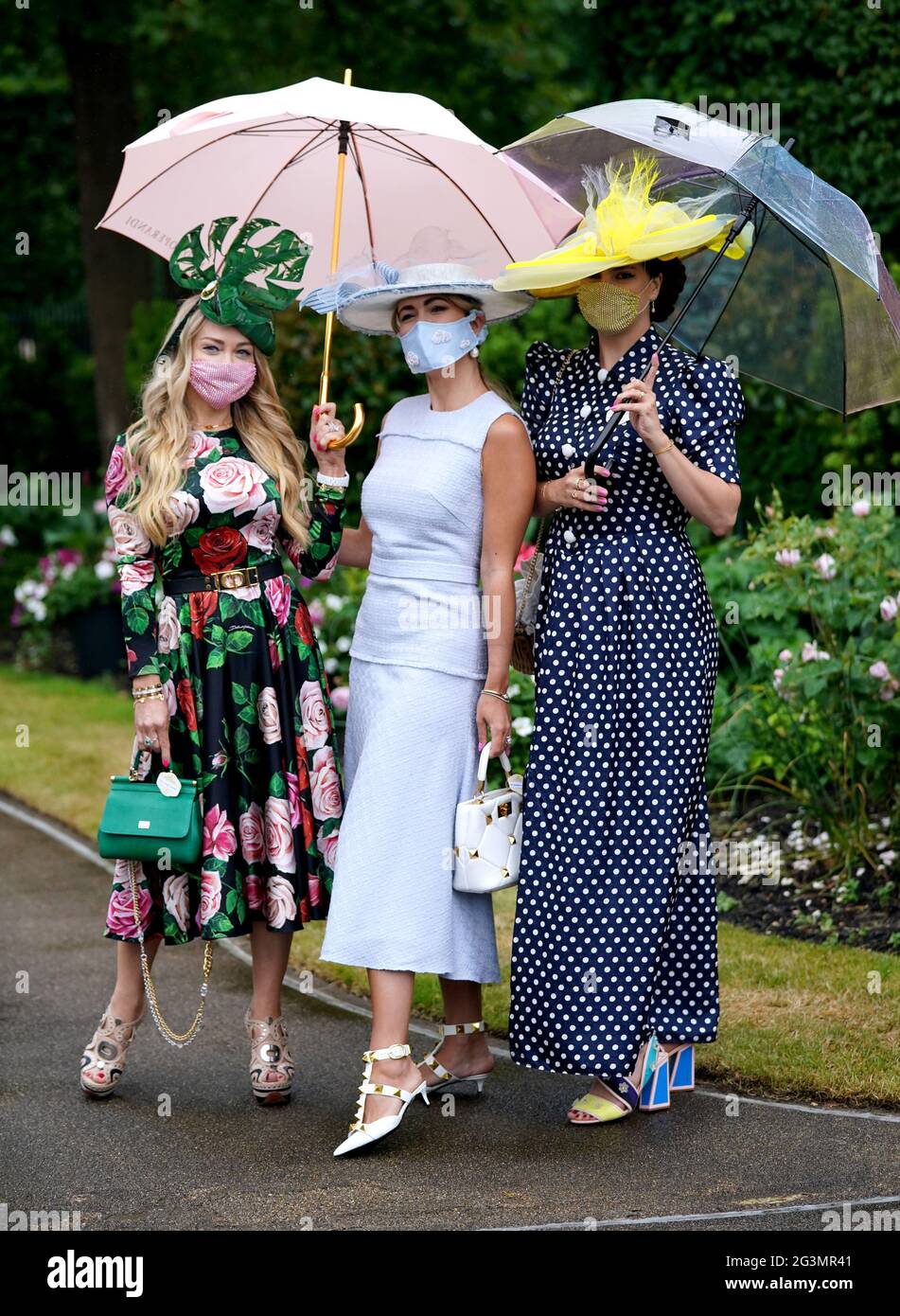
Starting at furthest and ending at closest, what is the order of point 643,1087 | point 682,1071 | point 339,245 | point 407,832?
point 339,245 < point 682,1071 < point 643,1087 < point 407,832

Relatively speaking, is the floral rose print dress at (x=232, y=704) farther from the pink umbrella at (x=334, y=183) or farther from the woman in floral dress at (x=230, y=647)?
the pink umbrella at (x=334, y=183)

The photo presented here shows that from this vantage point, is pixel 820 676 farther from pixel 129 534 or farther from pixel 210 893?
pixel 129 534

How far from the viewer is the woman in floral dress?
4.04 meters

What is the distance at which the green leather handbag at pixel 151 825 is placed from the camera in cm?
394

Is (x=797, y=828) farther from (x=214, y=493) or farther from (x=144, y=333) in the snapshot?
(x=144, y=333)

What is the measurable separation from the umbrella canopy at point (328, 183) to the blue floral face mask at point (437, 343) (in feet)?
0.73

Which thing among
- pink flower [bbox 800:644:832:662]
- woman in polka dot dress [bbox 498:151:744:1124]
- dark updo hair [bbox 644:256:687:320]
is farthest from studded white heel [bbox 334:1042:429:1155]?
pink flower [bbox 800:644:832:662]

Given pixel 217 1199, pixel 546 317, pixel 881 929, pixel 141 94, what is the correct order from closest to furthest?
1. pixel 217 1199
2. pixel 881 929
3. pixel 546 317
4. pixel 141 94

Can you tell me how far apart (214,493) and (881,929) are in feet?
8.50

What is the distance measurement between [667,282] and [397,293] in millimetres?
648

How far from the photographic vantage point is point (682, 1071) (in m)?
4.25

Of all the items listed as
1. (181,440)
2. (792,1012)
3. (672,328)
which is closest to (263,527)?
(181,440)

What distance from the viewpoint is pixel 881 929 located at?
5266 millimetres

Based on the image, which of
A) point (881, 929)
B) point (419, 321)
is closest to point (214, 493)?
point (419, 321)
